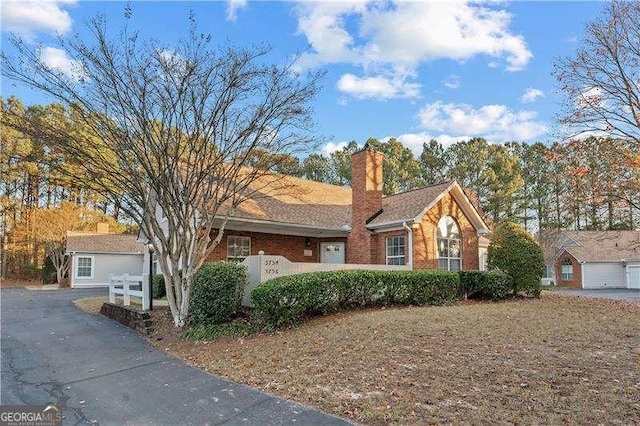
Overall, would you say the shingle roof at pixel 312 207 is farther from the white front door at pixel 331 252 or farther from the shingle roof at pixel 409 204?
the white front door at pixel 331 252

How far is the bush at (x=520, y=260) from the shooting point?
15.5 meters

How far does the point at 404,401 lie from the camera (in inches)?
196

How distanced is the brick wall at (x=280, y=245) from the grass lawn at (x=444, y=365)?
495cm

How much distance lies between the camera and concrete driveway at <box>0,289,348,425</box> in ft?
16.4

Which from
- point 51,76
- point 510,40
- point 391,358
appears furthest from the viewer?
point 510,40

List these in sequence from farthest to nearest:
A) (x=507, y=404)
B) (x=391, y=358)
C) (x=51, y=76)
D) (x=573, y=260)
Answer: (x=573, y=260), (x=51, y=76), (x=391, y=358), (x=507, y=404)

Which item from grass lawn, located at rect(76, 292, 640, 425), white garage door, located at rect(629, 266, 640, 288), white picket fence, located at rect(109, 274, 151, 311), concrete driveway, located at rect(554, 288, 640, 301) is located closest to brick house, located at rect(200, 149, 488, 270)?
white picket fence, located at rect(109, 274, 151, 311)

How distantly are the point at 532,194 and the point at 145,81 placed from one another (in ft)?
123

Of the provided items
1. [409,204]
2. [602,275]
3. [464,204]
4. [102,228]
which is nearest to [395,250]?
[409,204]

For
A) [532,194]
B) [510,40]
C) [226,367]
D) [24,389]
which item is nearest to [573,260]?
[532,194]

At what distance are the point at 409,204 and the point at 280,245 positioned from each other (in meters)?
5.53

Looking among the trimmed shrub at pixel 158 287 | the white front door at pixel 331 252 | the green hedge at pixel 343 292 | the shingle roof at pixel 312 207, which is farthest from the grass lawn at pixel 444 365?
the white front door at pixel 331 252

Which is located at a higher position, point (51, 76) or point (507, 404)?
point (51, 76)

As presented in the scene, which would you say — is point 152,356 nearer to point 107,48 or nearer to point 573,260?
point 107,48
